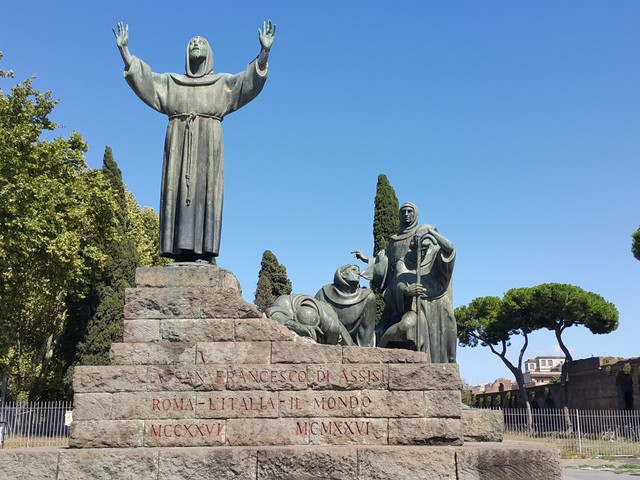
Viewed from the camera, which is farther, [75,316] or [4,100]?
[75,316]

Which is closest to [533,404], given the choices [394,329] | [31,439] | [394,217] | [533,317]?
[533,317]

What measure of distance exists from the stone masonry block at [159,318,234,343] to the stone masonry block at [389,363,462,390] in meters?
1.86

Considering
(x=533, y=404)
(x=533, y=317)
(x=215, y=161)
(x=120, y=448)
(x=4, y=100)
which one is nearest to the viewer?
(x=120, y=448)

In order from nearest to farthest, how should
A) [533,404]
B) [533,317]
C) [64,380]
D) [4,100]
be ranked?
[4,100], [64,380], [533,317], [533,404]

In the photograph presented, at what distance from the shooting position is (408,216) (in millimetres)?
9758

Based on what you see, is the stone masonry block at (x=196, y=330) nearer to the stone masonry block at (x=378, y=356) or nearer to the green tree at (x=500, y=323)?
the stone masonry block at (x=378, y=356)

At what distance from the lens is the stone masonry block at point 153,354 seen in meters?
7.09

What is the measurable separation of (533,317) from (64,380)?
2880cm

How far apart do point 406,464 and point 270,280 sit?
43179 millimetres

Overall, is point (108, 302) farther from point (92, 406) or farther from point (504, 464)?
point (504, 464)

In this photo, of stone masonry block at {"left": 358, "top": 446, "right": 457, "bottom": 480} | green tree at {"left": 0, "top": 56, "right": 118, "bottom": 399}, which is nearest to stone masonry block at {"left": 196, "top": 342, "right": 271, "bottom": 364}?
stone masonry block at {"left": 358, "top": 446, "right": 457, "bottom": 480}

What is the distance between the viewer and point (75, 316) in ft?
96.8

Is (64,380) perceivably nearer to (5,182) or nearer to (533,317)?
(5,182)

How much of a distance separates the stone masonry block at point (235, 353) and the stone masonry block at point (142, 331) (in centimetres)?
55
